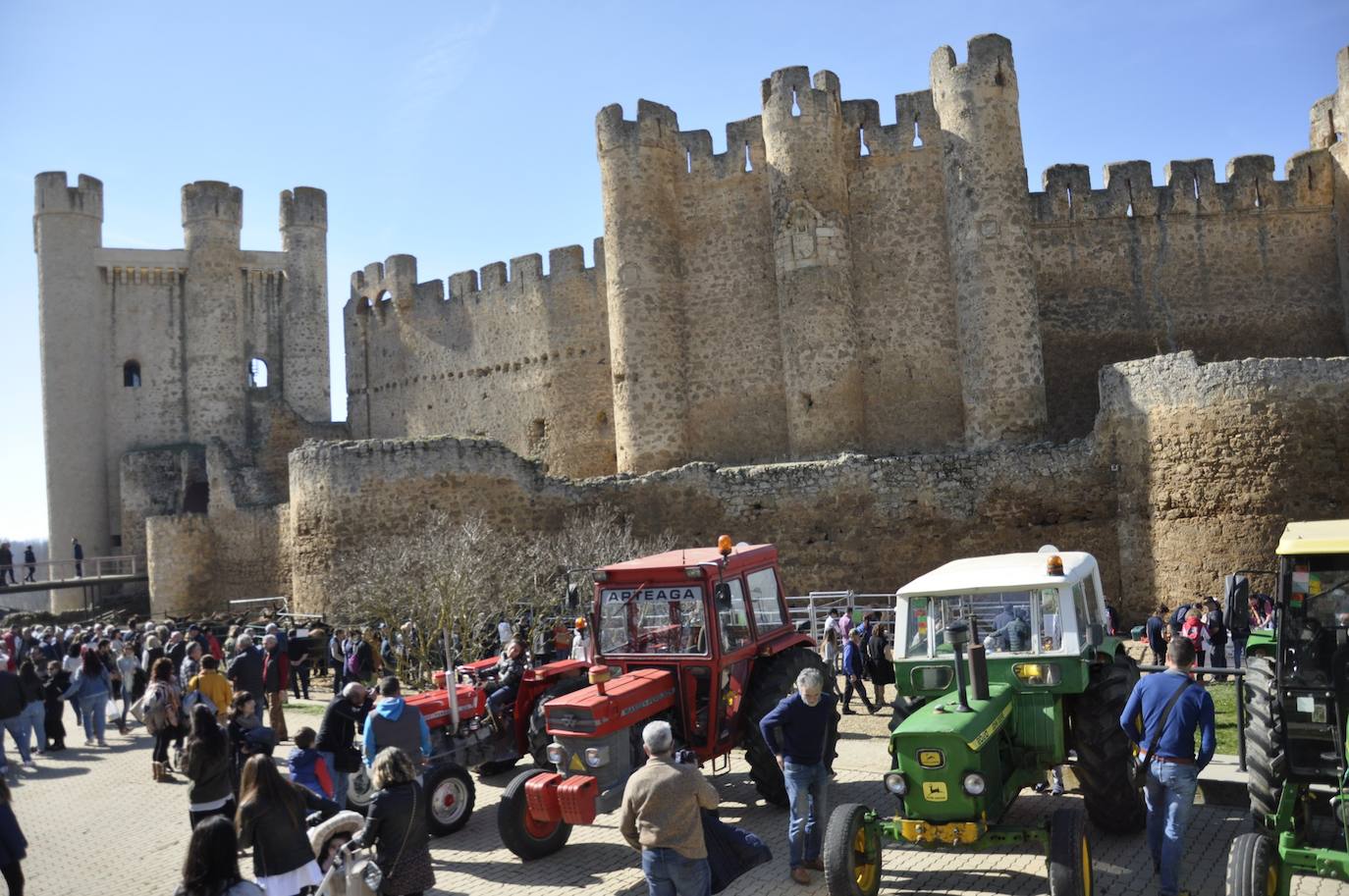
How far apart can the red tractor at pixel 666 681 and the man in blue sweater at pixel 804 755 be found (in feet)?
4.33

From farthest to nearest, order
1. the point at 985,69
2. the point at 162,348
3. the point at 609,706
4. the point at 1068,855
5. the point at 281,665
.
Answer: the point at 162,348 < the point at 985,69 < the point at 281,665 < the point at 609,706 < the point at 1068,855

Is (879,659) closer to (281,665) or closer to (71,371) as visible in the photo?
(281,665)

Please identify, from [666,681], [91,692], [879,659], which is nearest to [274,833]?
[666,681]

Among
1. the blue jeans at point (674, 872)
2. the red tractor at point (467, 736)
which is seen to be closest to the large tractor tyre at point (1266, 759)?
the blue jeans at point (674, 872)

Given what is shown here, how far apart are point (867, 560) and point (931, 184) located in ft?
29.4

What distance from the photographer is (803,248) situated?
2539 centimetres

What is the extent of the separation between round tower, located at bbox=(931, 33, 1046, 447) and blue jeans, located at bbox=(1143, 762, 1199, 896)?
55.4ft

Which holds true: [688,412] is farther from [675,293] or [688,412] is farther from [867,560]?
[867,560]

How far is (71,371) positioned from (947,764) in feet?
117

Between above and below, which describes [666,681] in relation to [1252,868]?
above

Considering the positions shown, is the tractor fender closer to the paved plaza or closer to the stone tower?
the paved plaza

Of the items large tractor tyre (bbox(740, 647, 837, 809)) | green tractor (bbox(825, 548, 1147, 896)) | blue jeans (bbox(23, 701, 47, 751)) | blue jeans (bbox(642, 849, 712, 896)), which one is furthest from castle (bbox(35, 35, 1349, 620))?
blue jeans (bbox(642, 849, 712, 896))

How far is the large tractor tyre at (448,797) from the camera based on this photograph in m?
9.85

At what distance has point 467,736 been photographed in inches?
410
